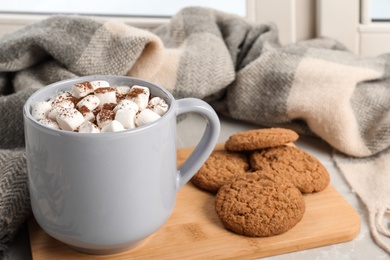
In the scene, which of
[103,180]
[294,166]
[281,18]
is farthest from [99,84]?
[281,18]

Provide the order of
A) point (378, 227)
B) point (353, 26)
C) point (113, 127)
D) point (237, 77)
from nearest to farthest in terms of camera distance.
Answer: point (113, 127)
point (378, 227)
point (237, 77)
point (353, 26)

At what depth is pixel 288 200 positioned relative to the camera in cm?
71

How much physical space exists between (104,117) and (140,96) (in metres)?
0.05

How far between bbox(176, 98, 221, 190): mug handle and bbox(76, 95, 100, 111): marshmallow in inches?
3.2

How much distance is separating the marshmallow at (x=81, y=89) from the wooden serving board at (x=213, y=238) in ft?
0.51

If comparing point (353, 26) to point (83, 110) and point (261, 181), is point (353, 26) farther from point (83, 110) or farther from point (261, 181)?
point (83, 110)

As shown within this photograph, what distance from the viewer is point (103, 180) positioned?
0.62 metres

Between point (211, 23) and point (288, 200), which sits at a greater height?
point (211, 23)

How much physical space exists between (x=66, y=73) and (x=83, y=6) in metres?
0.34

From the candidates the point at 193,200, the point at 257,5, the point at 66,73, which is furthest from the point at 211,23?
the point at 193,200

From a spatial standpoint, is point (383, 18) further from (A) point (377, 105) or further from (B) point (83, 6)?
(B) point (83, 6)

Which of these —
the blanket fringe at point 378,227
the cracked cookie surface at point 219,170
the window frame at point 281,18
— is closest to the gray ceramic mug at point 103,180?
the cracked cookie surface at point 219,170

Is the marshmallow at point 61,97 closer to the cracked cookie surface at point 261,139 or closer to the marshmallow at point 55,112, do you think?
the marshmallow at point 55,112

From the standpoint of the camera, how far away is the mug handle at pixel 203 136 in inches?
26.5
